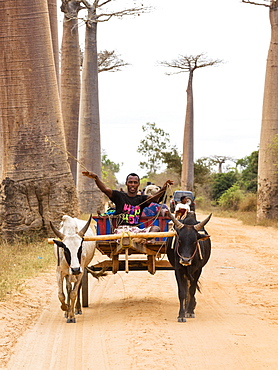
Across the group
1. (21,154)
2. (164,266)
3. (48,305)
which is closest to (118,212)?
(164,266)

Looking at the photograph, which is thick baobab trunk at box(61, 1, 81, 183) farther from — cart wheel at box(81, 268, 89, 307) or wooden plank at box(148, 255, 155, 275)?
wooden plank at box(148, 255, 155, 275)

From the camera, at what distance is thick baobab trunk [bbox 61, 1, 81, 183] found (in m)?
19.8

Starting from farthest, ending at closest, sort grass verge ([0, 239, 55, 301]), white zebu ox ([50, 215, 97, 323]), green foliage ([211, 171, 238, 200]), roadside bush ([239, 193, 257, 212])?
green foliage ([211, 171, 238, 200]) → roadside bush ([239, 193, 257, 212]) → grass verge ([0, 239, 55, 301]) → white zebu ox ([50, 215, 97, 323])

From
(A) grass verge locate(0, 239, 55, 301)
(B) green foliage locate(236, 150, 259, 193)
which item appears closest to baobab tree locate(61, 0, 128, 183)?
(A) grass verge locate(0, 239, 55, 301)

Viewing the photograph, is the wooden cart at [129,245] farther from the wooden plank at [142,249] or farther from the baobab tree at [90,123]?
the baobab tree at [90,123]

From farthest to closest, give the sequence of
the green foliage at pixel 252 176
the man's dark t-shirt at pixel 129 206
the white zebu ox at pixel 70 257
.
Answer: the green foliage at pixel 252 176, the man's dark t-shirt at pixel 129 206, the white zebu ox at pixel 70 257

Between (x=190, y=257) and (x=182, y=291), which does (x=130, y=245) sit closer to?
(x=190, y=257)

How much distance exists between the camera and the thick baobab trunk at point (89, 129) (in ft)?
67.8

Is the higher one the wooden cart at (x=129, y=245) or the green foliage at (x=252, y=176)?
the wooden cart at (x=129, y=245)

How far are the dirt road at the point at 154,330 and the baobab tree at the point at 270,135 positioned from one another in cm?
1090

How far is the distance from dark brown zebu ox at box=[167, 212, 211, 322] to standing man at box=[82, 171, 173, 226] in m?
0.60

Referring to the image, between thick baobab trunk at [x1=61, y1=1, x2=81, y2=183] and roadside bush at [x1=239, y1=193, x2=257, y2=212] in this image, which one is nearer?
thick baobab trunk at [x1=61, y1=1, x2=81, y2=183]

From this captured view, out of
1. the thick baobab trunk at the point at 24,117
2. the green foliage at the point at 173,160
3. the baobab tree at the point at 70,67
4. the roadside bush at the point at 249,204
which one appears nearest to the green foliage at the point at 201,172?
the green foliage at the point at 173,160

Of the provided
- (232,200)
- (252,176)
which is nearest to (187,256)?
(232,200)
